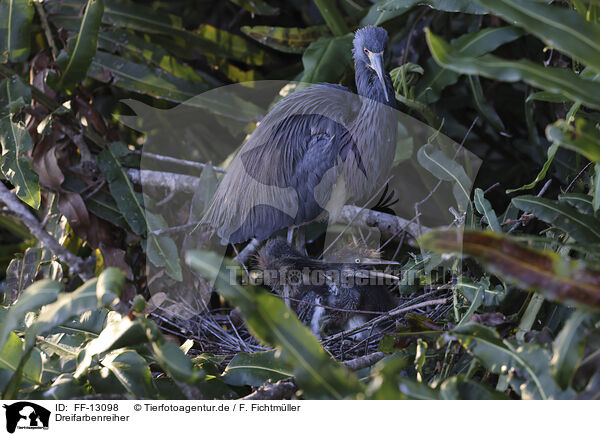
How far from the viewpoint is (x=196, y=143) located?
3.08m

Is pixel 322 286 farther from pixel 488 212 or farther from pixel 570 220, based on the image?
pixel 570 220

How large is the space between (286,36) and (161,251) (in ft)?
3.88

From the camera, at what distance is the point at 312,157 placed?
231 centimetres

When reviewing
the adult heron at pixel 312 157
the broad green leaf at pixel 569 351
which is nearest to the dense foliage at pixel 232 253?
the broad green leaf at pixel 569 351

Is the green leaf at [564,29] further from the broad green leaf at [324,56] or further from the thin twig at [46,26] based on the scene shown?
the thin twig at [46,26]

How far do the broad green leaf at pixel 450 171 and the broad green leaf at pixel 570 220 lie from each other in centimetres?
49

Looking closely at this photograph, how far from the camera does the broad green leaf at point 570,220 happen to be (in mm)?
1331

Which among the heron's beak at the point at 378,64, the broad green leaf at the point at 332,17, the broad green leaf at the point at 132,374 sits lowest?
the broad green leaf at the point at 132,374

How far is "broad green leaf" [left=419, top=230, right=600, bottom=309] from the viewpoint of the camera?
95cm

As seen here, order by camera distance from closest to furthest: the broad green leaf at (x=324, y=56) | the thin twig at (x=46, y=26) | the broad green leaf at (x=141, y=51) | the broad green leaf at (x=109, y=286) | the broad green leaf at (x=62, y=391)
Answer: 1. the broad green leaf at (x=109, y=286)
2. the broad green leaf at (x=62, y=391)
3. the broad green leaf at (x=324, y=56)
4. the thin twig at (x=46, y=26)
5. the broad green leaf at (x=141, y=51)

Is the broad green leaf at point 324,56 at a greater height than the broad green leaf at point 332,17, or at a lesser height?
lesser

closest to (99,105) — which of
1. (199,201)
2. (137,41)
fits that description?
(137,41)

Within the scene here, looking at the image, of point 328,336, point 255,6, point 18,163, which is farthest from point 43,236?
point 255,6

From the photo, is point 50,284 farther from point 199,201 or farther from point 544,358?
point 199,201
